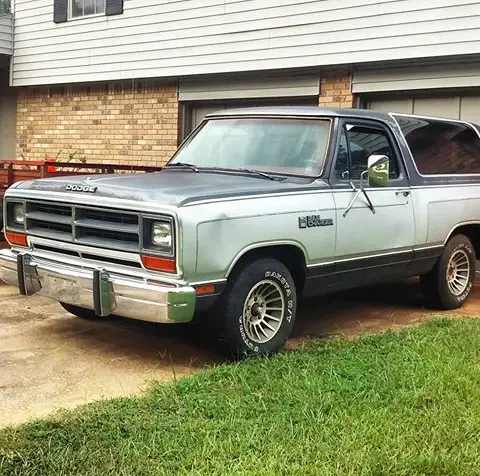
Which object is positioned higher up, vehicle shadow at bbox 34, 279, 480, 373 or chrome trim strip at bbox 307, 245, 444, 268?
chrome trim strip at bbox 307, 245, 444, 268

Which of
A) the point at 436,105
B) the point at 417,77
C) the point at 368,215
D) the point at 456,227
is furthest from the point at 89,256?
the point at 436,105

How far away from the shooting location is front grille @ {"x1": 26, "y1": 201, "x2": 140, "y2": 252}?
180 inches

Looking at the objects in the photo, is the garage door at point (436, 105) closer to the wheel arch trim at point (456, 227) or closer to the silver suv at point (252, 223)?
the silver suv at point (252, 223)

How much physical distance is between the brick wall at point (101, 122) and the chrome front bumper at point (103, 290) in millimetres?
6844

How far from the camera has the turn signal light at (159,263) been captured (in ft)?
14.2

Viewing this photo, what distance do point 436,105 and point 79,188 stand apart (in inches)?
216

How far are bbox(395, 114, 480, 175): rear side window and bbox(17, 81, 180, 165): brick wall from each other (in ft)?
18.5

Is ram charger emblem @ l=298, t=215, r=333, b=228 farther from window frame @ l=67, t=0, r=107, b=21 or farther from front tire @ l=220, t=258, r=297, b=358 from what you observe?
window frame @ l=67, t=0, r=107, b=21

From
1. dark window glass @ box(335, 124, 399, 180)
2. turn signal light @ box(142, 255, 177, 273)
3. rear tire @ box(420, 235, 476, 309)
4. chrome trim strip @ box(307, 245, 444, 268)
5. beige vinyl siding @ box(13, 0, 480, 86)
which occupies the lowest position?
rear tire @ box(420, 235, 476, 309)

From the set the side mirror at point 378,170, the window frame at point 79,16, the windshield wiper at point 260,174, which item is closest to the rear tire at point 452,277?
the side mirror at point 378,170

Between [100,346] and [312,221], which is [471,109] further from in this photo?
[100,346]

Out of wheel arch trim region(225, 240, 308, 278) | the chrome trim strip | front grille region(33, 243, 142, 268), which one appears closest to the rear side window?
the chrome trim strip

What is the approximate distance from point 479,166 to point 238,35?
4587 mm

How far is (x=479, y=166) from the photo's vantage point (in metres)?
7.17
